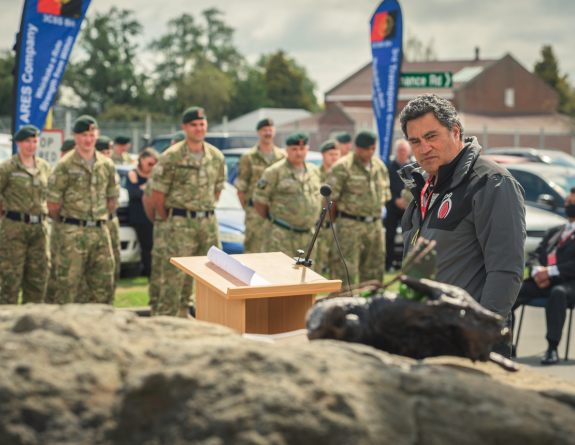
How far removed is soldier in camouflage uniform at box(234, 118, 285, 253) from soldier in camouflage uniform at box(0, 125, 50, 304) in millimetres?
2519

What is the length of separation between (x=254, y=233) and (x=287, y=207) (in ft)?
3.68

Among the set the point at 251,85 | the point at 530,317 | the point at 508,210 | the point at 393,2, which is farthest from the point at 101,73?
the point at 508,210

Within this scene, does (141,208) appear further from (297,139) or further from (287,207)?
(297,139)

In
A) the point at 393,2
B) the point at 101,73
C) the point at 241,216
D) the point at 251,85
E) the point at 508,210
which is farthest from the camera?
the point at 251,85

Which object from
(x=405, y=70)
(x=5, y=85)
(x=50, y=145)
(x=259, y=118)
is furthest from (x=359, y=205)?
(x=405, y=70)

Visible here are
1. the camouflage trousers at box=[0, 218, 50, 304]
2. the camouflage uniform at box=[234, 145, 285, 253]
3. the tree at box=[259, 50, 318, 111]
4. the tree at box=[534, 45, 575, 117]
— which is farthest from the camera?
the tree at box=[259, 50, 318, 111]

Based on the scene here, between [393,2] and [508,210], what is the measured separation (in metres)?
8.56

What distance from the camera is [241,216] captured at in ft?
30.8

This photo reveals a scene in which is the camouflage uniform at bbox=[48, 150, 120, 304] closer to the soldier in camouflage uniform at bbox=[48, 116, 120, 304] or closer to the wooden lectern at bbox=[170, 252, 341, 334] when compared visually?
the soldier in camouflage uniform at bbox=[48, 116, 120, 304]

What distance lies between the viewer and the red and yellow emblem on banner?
771cm

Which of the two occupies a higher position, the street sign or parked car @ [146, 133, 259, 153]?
parked car @ [146, 133, 259, 153]

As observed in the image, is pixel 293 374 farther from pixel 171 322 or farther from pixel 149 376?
pixel 171 322

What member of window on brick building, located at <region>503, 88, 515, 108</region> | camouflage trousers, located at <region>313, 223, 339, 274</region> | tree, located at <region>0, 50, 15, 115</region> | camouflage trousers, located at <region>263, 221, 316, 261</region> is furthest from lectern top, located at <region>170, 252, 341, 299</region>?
window on brick building, located at <region>503, 88, 515, 108</region>

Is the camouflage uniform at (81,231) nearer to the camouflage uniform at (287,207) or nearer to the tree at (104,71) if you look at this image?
the camouflage uniform at (287,207)
